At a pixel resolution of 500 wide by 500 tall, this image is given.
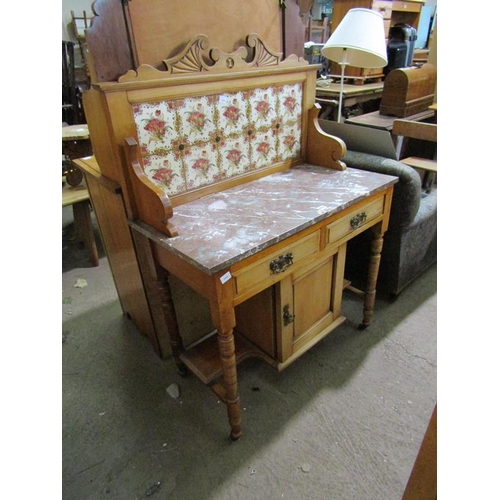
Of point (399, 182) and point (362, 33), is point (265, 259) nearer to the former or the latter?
point (399, 182)

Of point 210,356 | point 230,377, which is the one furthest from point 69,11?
point 230,377

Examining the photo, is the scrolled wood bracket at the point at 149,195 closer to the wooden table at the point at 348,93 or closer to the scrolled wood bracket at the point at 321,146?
the scrolled wood bracket at the point at 321,146

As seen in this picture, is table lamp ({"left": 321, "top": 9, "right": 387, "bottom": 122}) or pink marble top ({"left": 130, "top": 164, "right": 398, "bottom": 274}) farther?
table lamp ({"left": 321, "top": 9, "right": 387, "bottom": 122})

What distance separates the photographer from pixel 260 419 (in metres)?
1.44

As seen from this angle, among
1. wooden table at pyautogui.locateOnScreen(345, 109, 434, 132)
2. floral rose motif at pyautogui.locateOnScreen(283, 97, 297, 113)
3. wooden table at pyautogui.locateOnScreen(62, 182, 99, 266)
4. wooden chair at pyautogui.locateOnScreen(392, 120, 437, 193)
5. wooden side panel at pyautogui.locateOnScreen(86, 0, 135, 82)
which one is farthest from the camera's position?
wooden table at pyautogui.locateOnScreen(345, 109, 434, 132)

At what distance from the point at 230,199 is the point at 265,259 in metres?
0.35

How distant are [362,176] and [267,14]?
0.72 metres

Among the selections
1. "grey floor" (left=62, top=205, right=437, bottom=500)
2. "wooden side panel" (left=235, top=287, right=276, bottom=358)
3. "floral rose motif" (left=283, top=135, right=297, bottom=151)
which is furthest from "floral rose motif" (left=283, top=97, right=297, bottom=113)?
"grey floor" (left=62, top=205, right=437, bottom=500)

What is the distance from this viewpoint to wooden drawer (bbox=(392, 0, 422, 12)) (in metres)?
3.39

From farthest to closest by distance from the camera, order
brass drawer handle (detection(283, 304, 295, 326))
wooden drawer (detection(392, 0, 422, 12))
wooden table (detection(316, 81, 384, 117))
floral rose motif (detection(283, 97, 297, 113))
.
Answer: wooden drawer (detection(392, 0, 422, 12)), wooden table (detection(316, 81, 384, 117)), floral rose motif (detection(283, 97, 297, 113)), brass drawer handle (detection(283, 304, 295, 326))

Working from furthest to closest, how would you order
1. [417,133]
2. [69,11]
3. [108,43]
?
[69,11] < [417,133] < [108,43]

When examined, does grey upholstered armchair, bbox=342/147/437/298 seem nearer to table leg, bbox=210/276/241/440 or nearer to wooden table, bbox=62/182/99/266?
table leg, bbox=210/276/241/440

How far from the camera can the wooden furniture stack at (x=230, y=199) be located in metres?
1.09

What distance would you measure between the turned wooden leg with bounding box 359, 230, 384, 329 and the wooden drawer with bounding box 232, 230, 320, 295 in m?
0.47
